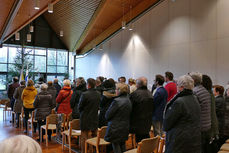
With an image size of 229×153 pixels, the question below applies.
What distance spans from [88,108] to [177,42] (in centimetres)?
559

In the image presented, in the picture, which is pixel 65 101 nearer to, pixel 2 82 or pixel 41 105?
pixel 41 105

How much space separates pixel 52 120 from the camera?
4.91 metres

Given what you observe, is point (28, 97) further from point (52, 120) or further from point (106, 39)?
point (106, 39)

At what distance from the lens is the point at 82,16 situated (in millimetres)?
11359

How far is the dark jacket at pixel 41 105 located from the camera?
198 inches

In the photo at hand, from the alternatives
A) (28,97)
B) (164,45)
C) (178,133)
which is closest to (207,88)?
(178,133)

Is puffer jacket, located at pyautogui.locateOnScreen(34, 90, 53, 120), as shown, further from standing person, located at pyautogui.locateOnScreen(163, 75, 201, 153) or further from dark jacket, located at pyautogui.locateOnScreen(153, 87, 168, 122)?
standing person, located at pyautogui.locateOnScreen(163, 75, 201, 153)

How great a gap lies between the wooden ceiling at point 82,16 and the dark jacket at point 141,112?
5.21 m

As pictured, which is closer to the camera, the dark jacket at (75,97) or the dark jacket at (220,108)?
the dark jacket at (220,108)

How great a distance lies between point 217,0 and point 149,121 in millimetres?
5758

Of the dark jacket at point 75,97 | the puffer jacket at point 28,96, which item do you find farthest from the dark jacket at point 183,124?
the puffer jacket at point 28,96

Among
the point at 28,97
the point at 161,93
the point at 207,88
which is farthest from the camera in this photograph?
the point at 28,97

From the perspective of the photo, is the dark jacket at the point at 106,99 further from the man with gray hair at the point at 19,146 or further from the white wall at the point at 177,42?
the white wall at the point at 177,42

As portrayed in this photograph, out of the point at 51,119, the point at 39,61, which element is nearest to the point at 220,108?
the point at 51,119
